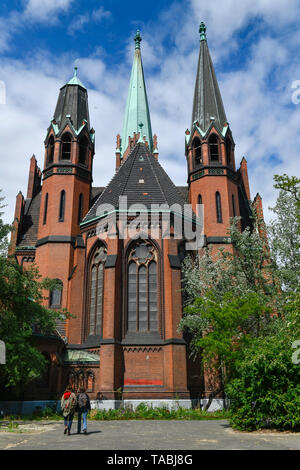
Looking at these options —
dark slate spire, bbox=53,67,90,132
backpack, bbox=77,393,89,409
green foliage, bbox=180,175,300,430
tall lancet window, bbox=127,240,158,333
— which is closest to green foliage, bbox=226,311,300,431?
green foliage, bbox=180,175,300,430

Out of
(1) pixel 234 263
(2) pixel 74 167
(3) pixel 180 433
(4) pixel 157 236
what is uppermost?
(2) pixel 74 167

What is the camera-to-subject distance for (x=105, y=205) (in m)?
28.7

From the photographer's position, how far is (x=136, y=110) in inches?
1932

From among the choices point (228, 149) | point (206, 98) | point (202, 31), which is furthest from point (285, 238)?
point (202, 31)

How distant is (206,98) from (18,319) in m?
25.9

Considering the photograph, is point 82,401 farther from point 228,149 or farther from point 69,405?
point 228,149

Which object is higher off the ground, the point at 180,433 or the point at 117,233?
the point at 117,233

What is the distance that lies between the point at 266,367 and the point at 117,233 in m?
14.7

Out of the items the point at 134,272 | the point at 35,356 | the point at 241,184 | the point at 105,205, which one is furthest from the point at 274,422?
A: the point at 241,184

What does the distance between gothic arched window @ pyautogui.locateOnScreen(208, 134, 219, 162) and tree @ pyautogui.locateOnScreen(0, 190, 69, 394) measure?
18.7 meters

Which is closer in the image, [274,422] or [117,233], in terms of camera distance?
[274,422]

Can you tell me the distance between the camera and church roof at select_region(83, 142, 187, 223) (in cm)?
2798

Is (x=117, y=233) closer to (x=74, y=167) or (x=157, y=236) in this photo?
(x=157, y=236)

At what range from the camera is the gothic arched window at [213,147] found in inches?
1316
